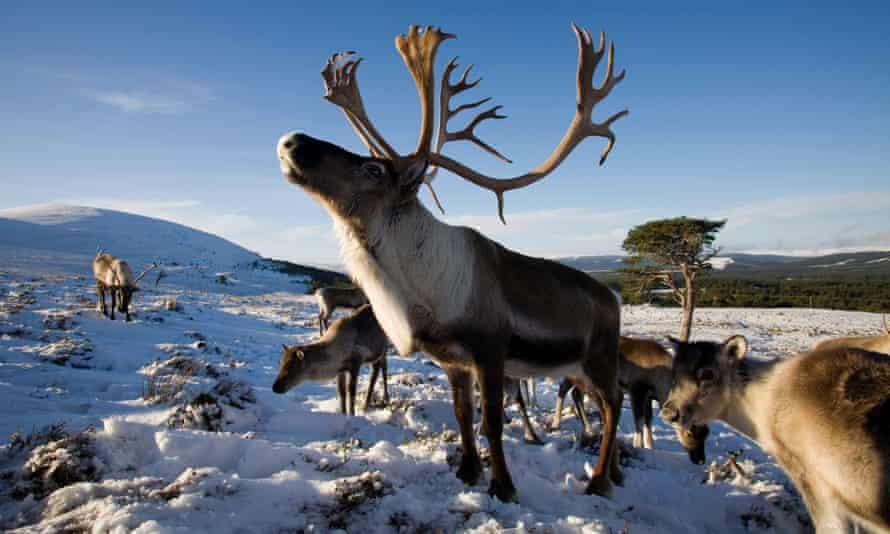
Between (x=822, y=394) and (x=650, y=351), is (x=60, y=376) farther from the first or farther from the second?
(x=650, y=351)

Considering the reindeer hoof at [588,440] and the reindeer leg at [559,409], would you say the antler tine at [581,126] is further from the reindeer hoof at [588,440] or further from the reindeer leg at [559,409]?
the reindeer leg at [559,409]

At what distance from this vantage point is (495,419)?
374cm

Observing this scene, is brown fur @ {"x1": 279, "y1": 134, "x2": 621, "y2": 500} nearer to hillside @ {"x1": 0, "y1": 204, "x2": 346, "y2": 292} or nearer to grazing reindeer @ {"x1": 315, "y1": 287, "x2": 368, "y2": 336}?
grazing reindeer @ {"x1": 315, "y1": 287, "x2": 368, "y2": 336}

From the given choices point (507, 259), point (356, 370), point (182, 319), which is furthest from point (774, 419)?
point (182, 319)

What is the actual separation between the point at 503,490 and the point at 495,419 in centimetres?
56

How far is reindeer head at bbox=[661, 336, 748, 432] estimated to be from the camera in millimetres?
3994

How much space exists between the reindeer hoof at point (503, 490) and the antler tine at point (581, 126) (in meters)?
2.48

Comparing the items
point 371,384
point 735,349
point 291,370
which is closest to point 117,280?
point 291,370

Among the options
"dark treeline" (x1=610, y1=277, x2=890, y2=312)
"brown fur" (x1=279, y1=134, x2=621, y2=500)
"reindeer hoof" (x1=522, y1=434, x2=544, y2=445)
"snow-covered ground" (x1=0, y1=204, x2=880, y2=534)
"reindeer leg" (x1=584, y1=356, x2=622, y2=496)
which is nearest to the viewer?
"snow-covered ground" (x1=0, y1=204, x2=880, y2=534)

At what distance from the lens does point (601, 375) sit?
4.54 metres

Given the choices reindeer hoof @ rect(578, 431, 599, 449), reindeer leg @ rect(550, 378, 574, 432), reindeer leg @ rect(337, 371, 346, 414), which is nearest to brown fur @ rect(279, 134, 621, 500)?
reindeer hoof @ rect(578, 431, 599, 449)

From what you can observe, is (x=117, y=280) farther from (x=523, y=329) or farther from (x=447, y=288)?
(x=523, y=329)

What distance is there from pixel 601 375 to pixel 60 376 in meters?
7.42

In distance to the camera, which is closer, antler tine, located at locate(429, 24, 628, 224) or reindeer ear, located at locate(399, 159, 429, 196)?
reindeer ear, located at locate(399, 159, 429, 196)
